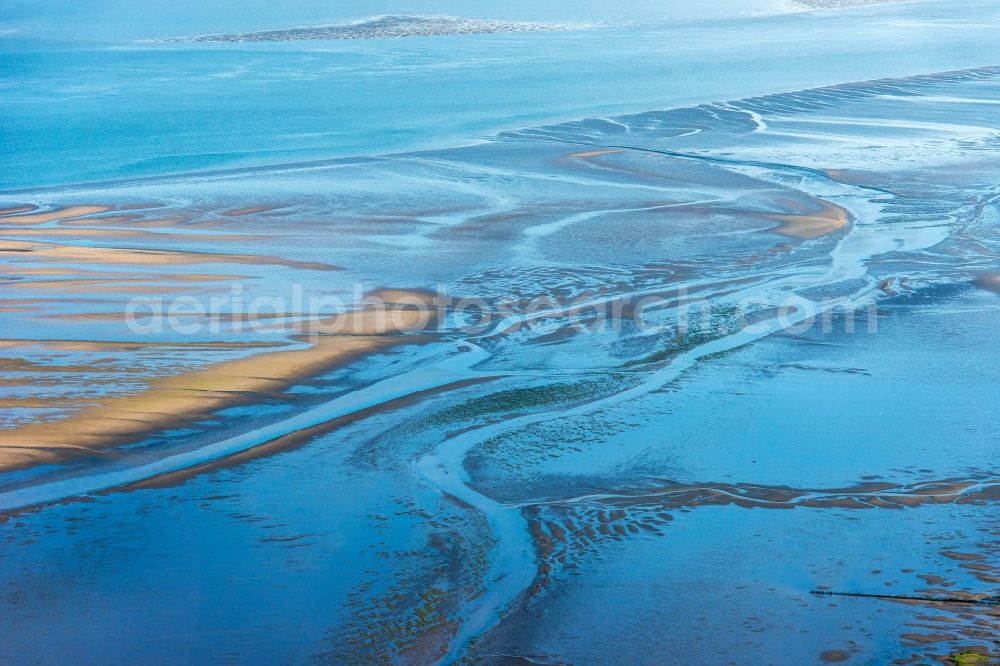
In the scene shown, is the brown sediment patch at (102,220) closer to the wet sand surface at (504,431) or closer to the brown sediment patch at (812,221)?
the wet sand surface at (504,431)

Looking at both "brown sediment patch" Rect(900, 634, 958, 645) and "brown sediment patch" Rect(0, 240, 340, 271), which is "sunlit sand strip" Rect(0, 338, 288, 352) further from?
"brown sediment patch" Rect(900, 634, 958, 645)

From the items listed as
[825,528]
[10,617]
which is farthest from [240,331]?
[825,528]

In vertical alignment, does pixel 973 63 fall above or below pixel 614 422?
above

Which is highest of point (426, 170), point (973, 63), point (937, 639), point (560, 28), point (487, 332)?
point (560, 28)

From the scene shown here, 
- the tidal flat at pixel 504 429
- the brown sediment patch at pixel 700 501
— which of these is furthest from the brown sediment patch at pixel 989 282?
the brown sediment patch at pixel 700 501

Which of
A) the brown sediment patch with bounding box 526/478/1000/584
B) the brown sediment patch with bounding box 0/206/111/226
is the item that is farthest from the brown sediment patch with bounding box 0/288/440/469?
the brown sediment patch with bounding box 0/206/111/226

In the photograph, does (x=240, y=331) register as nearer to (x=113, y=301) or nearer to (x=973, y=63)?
(x=113, y=301)
